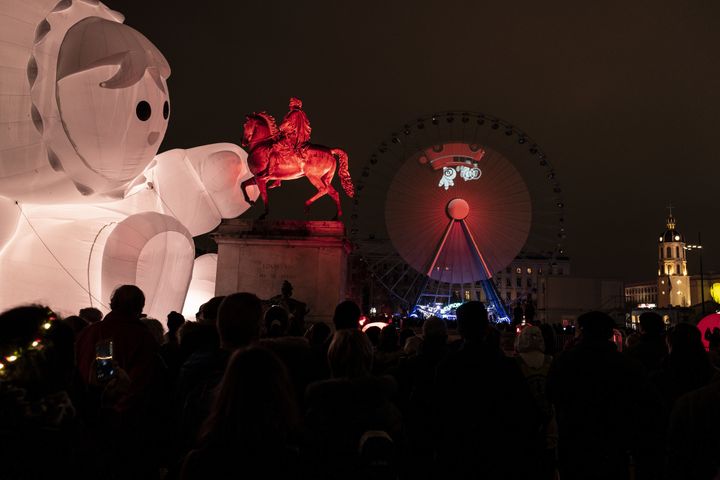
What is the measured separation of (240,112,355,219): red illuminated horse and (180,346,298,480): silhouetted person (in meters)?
14.3

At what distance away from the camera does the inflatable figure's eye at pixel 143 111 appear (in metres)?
10.7

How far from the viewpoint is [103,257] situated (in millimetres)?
11930

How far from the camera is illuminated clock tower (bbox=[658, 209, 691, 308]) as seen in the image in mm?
133125

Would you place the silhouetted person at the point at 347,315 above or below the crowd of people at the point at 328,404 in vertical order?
above

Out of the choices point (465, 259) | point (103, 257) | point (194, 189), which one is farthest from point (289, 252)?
point (465, 259)

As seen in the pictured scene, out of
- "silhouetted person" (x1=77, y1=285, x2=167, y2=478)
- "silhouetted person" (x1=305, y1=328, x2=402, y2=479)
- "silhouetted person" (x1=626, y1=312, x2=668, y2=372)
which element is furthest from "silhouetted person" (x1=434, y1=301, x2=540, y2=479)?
"silhouetted person" (x1=626, y1=312, x2=668, y2=372)

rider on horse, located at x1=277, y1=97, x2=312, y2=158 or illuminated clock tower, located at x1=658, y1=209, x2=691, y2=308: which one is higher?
illuminated clock tower, located at x1=658, y1=209, x2=691, y2=308

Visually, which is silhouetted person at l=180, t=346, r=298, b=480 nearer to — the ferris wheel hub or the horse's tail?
the horse's tail

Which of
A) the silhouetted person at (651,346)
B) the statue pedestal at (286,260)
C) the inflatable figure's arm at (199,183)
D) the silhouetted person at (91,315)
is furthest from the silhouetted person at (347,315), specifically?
the statue pedestal at (286,260)

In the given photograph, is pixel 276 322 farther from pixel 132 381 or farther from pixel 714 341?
pixel 714 341

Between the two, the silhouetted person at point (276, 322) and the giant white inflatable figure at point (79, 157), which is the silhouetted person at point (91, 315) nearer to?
the silhouetted person at point (276, 322)

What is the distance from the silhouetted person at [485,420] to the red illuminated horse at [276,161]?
42.4 ft

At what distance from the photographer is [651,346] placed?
6.23 metres

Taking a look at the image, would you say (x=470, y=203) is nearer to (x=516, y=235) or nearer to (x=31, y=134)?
(x=516, y=235)
